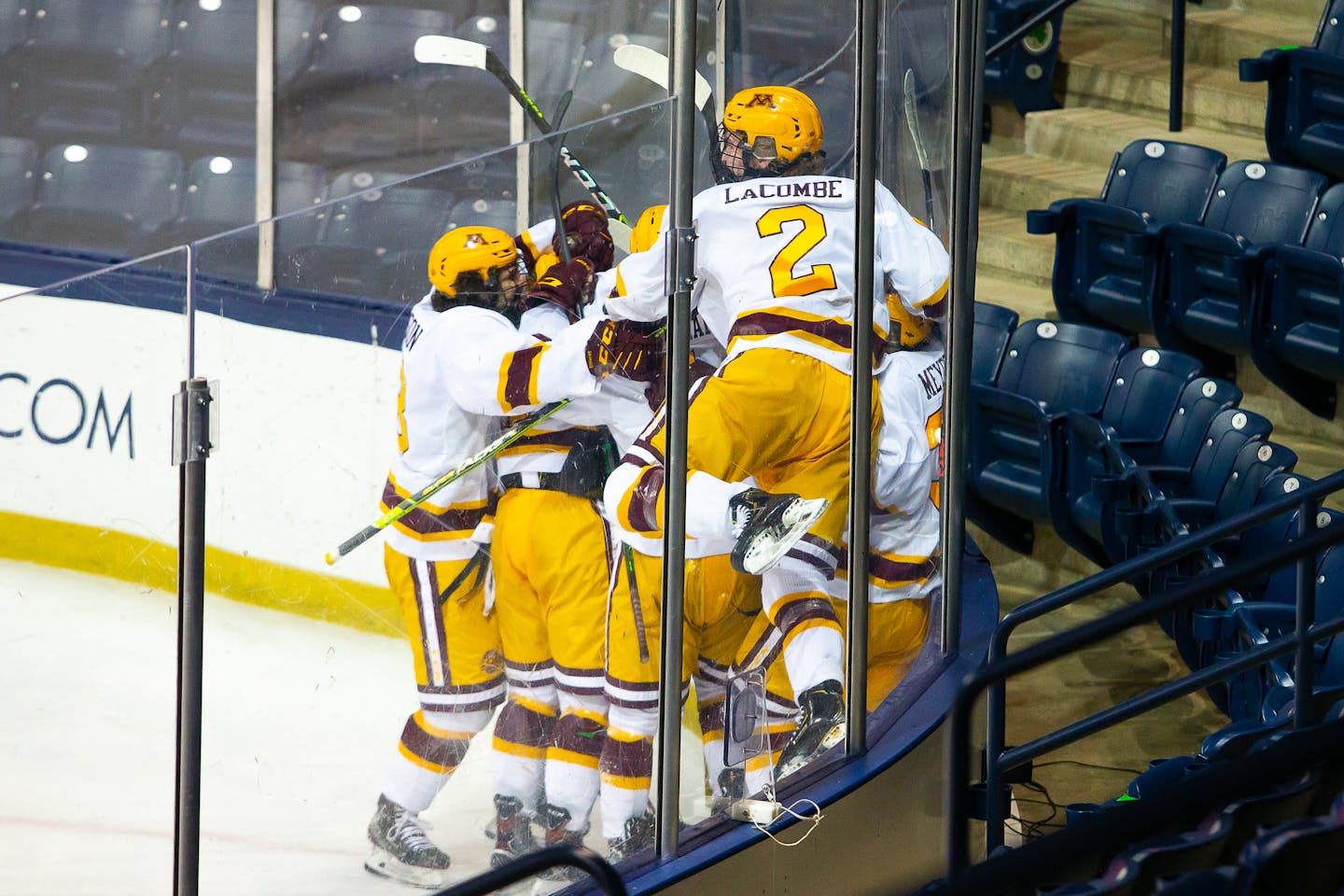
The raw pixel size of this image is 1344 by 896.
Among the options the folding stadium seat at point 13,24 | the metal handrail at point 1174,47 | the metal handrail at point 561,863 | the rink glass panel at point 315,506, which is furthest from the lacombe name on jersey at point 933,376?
the folding stadium seat at point 13,24

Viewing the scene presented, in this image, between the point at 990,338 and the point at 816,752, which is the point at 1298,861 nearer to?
the point at 816,752

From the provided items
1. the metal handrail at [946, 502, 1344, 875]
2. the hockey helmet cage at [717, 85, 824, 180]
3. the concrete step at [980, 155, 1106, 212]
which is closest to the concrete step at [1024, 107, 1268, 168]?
the concrete step at [980, 155, 1106, 212]

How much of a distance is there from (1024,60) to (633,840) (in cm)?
385

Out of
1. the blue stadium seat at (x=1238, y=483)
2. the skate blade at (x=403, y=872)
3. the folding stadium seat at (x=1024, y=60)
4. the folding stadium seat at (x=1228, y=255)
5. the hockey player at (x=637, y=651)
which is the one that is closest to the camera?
the skate blade at (x=403, y=872)

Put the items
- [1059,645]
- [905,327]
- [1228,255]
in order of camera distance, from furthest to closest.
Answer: [1228,255] → [905,327] → [1059,645]

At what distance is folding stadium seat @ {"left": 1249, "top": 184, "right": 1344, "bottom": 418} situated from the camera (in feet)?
14.1

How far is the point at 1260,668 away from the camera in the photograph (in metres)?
3.59

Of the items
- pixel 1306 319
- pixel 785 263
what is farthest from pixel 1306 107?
pixel 785 263

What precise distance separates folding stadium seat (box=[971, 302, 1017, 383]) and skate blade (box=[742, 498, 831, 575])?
189 centimetres

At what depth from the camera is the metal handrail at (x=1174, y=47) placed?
215 inches

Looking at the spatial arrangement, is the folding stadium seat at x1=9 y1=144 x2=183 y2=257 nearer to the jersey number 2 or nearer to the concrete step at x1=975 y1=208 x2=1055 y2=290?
the concrete step at x1=975 y1=208 x2=1055 y2=290

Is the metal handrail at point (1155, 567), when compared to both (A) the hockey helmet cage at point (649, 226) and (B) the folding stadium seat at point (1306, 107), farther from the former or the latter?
(B) the folding stadium seat at point (1306, 107)

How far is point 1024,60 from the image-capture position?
6.11 m

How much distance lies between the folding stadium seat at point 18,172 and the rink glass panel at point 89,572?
368cm
